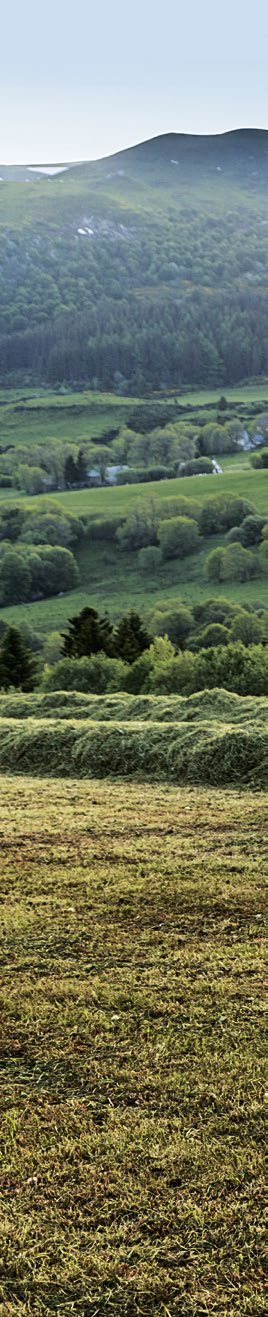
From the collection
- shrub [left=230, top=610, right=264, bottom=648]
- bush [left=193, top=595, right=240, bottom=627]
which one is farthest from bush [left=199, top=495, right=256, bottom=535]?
shrub [left=230, top=610, right=264, bottom=648]

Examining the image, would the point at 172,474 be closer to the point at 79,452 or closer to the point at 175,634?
the point at 79,452

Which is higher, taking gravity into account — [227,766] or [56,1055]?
[56,1055]

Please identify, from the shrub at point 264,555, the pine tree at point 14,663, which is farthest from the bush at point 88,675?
the shrub at point 264,555

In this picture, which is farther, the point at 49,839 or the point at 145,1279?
the point at 49,839

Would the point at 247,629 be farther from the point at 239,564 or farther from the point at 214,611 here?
the point at 239,564

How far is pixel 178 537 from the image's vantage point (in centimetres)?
13988

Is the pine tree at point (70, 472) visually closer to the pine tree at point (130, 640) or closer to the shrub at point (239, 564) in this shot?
the shrub at point (239, 564)

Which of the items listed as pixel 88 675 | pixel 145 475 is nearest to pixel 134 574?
pixel 145 475

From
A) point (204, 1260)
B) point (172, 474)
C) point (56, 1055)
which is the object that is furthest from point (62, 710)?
point (172, 474)

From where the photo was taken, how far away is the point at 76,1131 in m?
6.72

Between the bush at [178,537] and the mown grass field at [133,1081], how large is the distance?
128 metres

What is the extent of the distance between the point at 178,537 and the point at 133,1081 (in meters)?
134

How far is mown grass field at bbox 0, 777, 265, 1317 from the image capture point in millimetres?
5426

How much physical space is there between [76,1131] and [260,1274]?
5.77 feet
